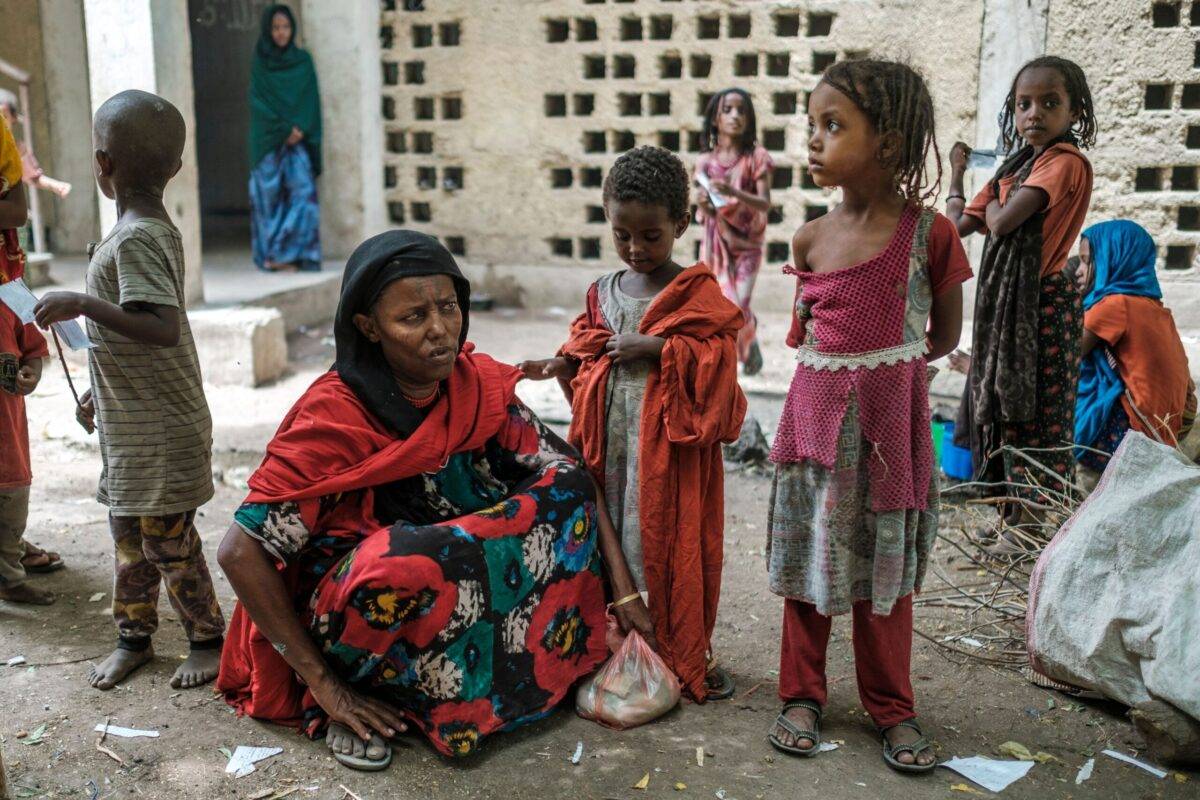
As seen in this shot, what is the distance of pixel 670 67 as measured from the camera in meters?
7.76

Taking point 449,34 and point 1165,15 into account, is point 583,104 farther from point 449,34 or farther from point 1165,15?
point 1165,15

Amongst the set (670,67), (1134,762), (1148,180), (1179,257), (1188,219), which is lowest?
(1134,762)

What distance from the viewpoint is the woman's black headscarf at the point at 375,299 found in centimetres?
245

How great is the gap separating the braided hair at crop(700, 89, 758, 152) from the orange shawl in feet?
11.6

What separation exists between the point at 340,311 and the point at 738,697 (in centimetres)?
141

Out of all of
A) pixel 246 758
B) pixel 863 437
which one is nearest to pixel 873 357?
pixel 863 437

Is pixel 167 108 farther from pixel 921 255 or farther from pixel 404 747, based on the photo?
pixel 921 255

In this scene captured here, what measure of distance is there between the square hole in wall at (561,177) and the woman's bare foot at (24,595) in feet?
18.0

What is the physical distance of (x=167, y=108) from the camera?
2750 millimetres

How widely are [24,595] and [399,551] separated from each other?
1668mm

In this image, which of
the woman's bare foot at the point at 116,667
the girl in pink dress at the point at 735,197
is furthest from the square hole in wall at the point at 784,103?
the woman's bare foot at the point at 116,667

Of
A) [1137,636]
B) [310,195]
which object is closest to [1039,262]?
[1137,636]

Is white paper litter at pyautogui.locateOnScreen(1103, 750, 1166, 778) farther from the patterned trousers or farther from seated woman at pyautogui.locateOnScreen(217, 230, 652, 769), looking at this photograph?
the patterned trousers

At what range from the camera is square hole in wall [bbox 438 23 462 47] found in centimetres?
829
